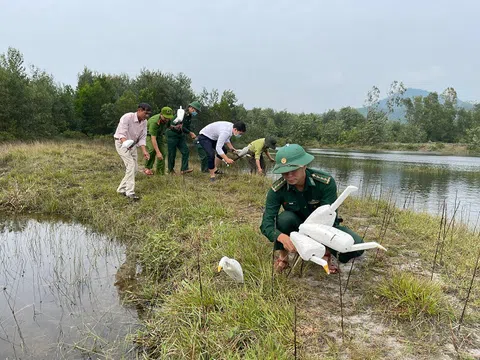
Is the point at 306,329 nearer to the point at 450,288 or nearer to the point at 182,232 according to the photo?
the point at 450,288

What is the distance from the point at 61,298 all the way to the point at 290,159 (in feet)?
9.12

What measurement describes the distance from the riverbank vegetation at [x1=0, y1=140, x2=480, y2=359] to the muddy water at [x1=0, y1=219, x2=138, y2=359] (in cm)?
14

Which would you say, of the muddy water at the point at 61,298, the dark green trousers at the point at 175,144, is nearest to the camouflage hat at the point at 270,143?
the dark green trousers at the point at 175,144

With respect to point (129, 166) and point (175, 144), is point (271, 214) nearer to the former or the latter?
point (129, 166)

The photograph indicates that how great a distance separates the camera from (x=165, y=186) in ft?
22.1

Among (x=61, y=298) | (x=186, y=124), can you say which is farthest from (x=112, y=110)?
(x=61, y=298)

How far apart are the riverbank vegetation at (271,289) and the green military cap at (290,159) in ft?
3.10

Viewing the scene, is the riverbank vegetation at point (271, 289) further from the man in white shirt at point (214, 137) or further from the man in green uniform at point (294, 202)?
the man in white shirt at point (214, 137)

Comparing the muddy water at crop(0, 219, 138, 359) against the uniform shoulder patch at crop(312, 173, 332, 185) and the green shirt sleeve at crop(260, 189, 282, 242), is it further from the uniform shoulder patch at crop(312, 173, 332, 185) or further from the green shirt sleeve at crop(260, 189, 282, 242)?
the uniform shoulder patch at crop(312, 173, 332, 185)

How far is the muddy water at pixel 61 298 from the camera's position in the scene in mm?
2660

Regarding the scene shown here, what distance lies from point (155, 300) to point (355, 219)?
3.52m

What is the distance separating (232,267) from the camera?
276 cm

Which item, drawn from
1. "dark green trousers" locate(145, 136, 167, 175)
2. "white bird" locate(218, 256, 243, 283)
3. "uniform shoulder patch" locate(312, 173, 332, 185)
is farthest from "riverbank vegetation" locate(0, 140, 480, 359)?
"dark green trousers" locate(145, 136, 167, 175)

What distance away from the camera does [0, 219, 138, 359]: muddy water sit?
2.66 meters
